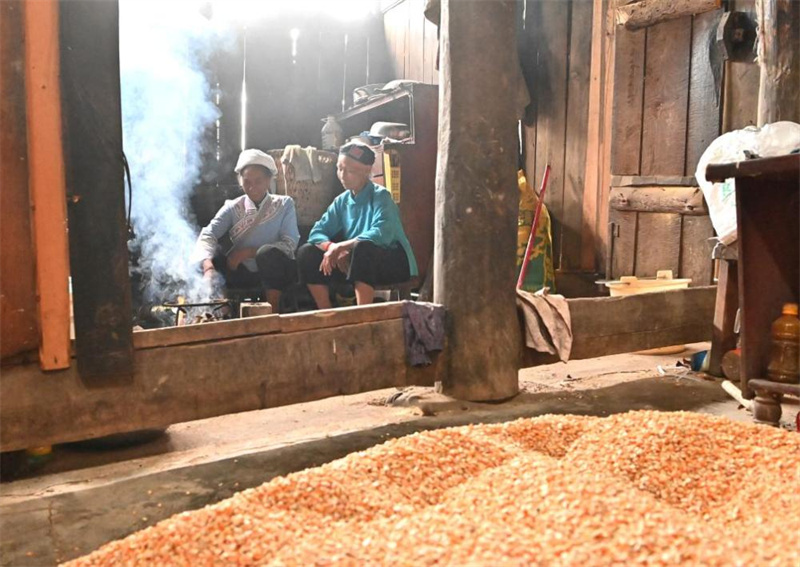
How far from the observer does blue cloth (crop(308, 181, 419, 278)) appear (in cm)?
454

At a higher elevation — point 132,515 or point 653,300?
point 653,300

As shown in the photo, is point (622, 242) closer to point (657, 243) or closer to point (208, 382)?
point (657, 243)

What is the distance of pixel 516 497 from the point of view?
1.65 meters

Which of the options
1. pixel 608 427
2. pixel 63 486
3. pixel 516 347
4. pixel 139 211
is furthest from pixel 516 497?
pixel 139 211

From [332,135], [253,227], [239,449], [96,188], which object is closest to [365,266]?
[253,227]

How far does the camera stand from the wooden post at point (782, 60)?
398cm

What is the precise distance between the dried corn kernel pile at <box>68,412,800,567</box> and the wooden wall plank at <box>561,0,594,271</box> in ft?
13.3

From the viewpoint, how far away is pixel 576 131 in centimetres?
608

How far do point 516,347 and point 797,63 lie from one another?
2.33 meters

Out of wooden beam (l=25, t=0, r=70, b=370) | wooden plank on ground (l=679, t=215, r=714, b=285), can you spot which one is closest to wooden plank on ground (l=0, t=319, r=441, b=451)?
wooden beam (l=25, t=0, r=70, b=370)

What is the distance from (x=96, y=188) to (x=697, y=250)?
4013mm

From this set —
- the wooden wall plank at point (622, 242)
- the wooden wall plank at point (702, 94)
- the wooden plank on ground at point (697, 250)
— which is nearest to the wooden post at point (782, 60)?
the wooden wall plank at point (702, 94)

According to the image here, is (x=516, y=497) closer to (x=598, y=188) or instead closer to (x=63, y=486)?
(x=63, y=486)

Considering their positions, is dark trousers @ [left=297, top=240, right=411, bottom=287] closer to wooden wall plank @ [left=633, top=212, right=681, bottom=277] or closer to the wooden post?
wooden wall plank @ [left=633, top=212, right=681, bottom=277]
